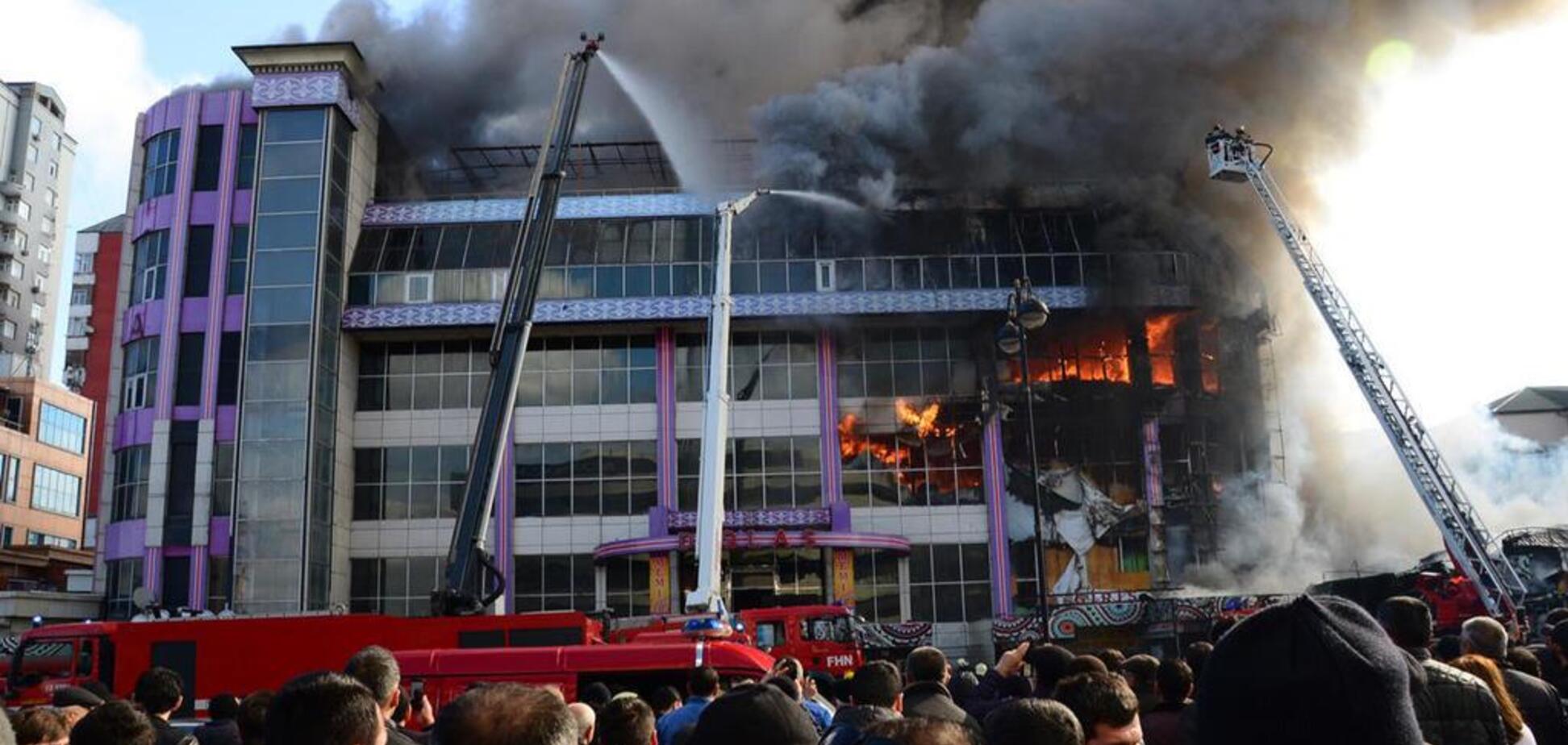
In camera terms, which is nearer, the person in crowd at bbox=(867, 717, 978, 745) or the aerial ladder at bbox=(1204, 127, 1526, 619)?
the person in crowd at bbox=(867, 717, 978, 745)

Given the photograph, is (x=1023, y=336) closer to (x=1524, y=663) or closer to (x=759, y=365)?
(x=1524, y=663)

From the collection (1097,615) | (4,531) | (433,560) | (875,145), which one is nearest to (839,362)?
(875,145)

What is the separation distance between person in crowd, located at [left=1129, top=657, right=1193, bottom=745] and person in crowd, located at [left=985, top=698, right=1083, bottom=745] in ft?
7.43

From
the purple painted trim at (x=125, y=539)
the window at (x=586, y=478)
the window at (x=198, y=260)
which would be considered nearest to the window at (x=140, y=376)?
the window at (x=198, y=260)

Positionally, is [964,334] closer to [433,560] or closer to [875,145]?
[875,145]

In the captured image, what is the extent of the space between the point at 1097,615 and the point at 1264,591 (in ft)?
20.3

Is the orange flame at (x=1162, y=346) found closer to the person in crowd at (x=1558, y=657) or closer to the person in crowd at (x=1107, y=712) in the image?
the person in crowd at (x=1558, y=657)

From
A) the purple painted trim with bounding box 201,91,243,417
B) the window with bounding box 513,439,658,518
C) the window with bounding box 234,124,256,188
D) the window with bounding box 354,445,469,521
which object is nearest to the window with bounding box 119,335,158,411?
the purple painted trim with bounding box 201,91,243,417

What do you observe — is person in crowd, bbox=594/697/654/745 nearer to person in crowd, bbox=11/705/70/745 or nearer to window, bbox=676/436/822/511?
person in crowd, bbox=11/705/70/745

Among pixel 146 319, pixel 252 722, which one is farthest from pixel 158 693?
pixel 146 319

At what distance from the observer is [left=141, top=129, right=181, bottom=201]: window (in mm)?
37188

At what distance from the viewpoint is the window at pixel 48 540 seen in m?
59.3

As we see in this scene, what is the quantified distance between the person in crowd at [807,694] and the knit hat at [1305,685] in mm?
4911

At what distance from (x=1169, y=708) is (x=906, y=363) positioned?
106 ft
